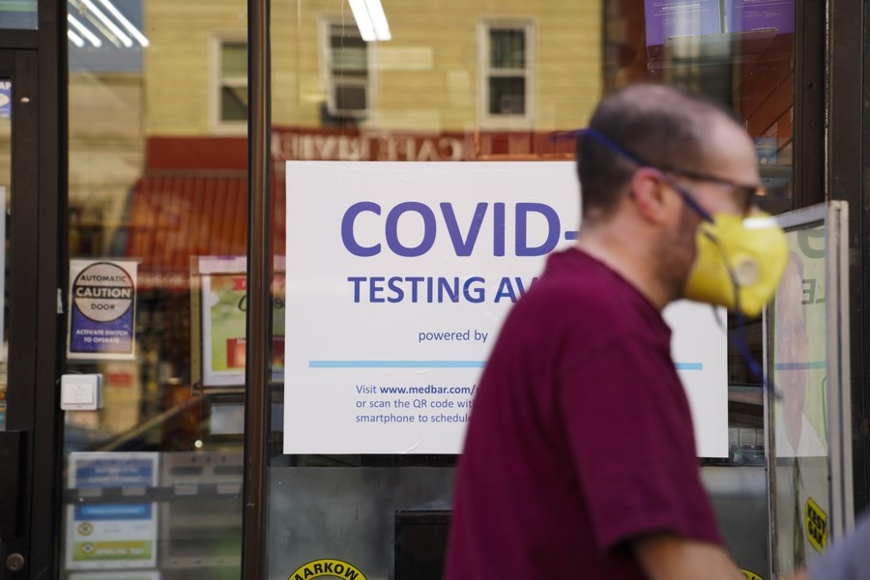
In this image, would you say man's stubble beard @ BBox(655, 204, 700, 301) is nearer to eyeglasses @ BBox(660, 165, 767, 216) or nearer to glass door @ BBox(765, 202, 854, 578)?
eyeglasses @ BBox(660, 165, 767, 216)

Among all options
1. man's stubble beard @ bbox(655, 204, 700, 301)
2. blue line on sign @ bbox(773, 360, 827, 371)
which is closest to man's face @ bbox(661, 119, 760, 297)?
man's stubble beard @ bbox(655, 204, 700, 301)

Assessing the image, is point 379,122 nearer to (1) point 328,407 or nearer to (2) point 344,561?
(1) point 328,407

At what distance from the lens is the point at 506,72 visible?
4.04 meters

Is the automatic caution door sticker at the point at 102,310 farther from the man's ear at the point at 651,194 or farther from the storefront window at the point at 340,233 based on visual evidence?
the man's ear at the point at 651,194

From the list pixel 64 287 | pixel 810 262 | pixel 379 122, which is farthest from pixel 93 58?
pixel 810 262

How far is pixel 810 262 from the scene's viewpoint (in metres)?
2.82

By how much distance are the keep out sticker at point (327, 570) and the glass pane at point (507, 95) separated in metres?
1.93

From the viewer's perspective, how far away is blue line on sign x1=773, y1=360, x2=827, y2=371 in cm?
271

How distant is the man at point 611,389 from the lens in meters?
1.37

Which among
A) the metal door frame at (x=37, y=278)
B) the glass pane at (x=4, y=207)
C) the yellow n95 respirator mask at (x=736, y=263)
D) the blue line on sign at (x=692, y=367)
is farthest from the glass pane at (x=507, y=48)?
the yellow n95 respirator mask at (x=736, y=263)

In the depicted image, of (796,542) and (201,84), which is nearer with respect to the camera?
(796,542)

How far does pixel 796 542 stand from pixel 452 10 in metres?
2.45

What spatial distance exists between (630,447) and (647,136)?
523 millimetres

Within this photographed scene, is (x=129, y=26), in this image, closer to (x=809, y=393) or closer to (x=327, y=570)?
(x=327, y=570)
